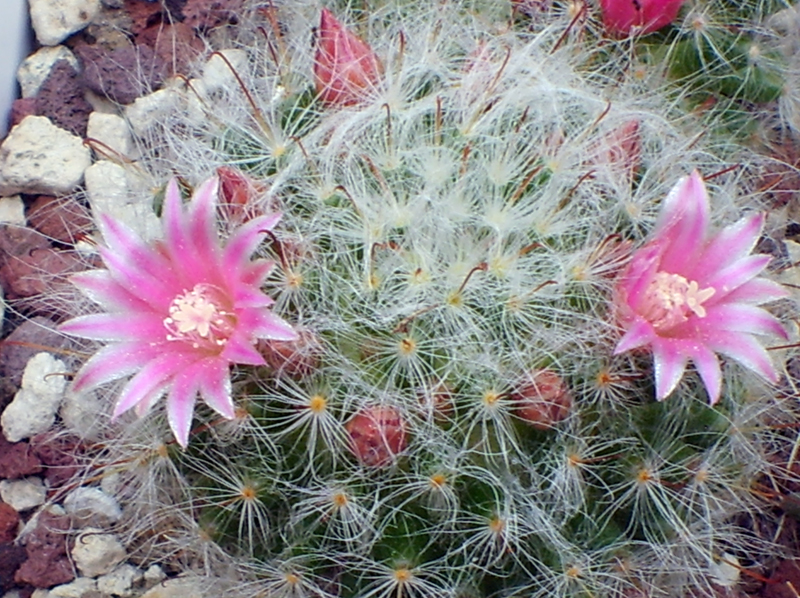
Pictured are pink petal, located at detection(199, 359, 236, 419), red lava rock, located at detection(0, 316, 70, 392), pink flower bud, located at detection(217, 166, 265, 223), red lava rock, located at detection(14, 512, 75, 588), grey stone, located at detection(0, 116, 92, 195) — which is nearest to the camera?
pink petal, located at detection(199, 359, 236, 419)

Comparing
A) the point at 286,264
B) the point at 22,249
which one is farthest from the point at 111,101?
the point at 286,264

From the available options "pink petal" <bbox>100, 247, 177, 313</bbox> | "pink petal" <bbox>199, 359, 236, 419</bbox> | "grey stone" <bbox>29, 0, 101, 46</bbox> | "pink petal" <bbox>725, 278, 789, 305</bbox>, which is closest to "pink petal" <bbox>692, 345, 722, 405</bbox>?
"pink petal" <bbox>725, 278, 789, 305</bbox>

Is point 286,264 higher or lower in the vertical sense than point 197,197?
lower

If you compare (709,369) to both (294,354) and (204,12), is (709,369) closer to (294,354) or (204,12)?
(294,354)

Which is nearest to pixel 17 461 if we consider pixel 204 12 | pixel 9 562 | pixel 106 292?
pixel 9 562

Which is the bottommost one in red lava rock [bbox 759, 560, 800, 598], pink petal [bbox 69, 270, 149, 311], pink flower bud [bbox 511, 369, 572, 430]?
red lava rock [bbox 759, 560, 800, 598]

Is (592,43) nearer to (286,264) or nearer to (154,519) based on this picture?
(286,264)

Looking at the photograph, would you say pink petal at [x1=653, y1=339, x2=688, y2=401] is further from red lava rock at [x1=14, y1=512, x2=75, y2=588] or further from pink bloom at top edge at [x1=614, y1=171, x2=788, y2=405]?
red lava rock at [x1=14, y1=512, x2=75, y2=588]
